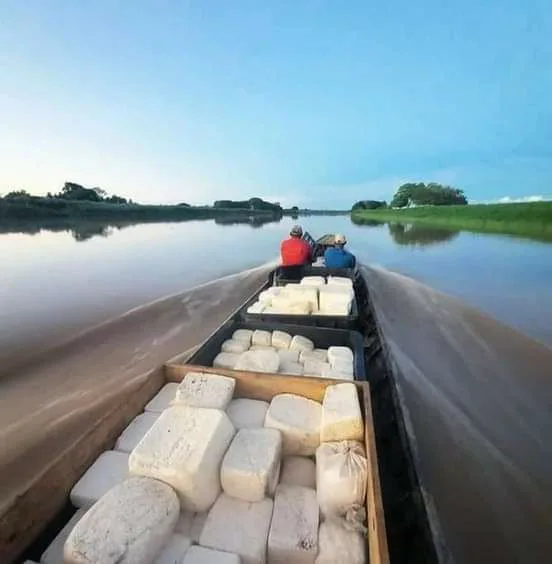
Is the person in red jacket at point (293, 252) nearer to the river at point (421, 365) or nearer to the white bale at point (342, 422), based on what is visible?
the river at point (421, 365)

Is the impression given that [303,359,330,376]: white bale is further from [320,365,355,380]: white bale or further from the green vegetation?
the green vegetation

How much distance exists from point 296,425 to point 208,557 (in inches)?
30.5

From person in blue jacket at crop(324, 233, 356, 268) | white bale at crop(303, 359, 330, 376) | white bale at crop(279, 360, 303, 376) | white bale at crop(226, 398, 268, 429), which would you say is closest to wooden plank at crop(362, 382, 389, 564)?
white bale at crop(226, 398, 268, 429)

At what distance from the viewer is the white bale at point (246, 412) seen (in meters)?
2.06

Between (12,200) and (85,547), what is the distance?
48.1m

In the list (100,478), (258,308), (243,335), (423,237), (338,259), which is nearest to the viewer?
(100,478)

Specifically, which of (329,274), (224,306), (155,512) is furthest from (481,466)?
(224,306)

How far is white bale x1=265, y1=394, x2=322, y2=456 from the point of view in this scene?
1.92 m

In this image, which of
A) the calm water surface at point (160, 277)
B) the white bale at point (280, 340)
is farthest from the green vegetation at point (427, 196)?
the white bale at point (280, 340)

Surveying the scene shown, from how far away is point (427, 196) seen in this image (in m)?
78.8

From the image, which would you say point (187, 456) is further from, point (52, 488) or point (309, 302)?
point (309, 302)

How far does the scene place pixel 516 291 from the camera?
9352 millimetres

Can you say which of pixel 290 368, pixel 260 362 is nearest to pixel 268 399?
pixel 260 362

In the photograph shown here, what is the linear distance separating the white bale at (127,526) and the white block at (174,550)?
0.03 metres
